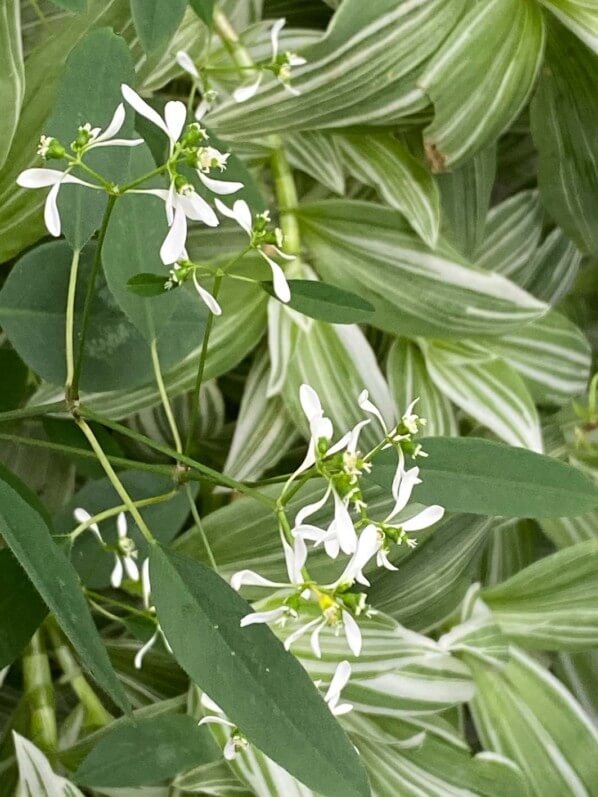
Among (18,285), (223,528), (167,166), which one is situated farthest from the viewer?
(223,528)

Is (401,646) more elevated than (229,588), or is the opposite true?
(229,588)

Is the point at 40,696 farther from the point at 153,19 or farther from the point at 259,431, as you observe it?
the point at 153,19

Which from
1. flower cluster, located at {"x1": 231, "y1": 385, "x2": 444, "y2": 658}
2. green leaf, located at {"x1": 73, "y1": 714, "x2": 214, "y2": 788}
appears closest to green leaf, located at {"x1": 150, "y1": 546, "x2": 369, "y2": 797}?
flower cluster, located at {"x1": 231, "y1": 385, "x2": 444, "y2": 658}

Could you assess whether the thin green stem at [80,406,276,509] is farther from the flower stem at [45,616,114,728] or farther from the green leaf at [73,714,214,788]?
the flower stem at [45,616,114,728]

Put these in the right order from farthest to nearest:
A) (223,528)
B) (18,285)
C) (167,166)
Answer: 1. (223,528)
2. (18,285)
3. (167,166)

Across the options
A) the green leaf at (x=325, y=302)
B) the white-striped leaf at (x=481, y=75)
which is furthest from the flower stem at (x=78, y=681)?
the white-striped leaf at (x=481, y=75)

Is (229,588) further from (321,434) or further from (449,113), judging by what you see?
(449,113)

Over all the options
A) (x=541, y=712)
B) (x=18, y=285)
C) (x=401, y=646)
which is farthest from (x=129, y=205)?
(x=541, y=712)
